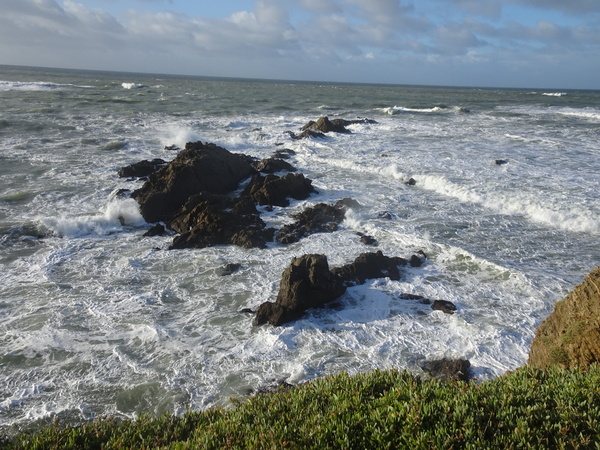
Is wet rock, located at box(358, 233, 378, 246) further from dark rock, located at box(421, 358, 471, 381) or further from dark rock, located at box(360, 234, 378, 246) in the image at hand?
dark rock, located at box(421, 358, 471, 381)

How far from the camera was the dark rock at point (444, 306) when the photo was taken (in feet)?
31.9

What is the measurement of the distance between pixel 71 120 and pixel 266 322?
36.2 metres

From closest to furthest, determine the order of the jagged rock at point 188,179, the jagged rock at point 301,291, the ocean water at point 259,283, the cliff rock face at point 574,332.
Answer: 1. the cliff rock face at point 574,332
2. the ocean water at point 259,283
3. the jagged rock at point 301,291
4. the jagged rock at point 188,179

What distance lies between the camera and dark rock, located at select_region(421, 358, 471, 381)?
305 inches

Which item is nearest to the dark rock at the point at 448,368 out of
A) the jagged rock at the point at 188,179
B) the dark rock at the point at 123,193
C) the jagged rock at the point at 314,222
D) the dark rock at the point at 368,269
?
the dark rock at the point at 368,269

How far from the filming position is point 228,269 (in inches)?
464

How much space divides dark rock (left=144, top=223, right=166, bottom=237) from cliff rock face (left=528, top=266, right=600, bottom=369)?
1126 cm

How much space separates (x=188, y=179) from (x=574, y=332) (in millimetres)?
14147

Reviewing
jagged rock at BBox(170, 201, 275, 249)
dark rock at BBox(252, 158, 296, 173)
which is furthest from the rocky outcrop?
dark rock at BBox(252, 158, 296, 173)

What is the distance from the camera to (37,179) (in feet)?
66.2

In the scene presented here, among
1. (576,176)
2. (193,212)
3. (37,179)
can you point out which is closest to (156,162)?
(37,179)

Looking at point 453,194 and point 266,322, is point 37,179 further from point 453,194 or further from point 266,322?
point 453,194

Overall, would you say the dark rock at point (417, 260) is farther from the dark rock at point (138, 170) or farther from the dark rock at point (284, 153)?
the dark rock at point (284, 153)

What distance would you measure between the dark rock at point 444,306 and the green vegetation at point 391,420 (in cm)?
405
